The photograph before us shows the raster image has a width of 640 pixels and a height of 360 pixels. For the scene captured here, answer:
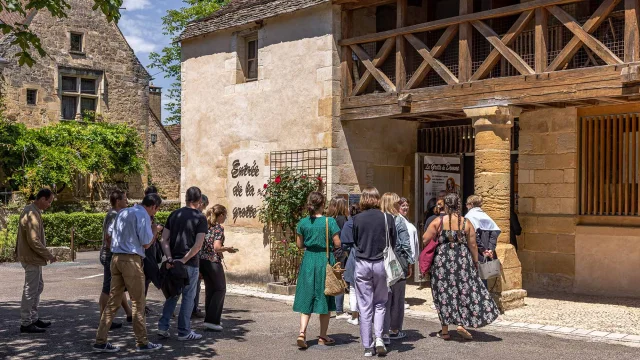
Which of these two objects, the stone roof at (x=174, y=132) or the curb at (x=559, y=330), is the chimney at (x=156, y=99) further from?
the curb at (x=559, y=330)

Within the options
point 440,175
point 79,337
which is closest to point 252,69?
point 440,175

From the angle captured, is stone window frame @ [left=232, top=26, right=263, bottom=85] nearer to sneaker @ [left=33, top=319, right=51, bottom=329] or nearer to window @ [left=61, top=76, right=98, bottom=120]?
sneaker @ [left=33, top=319, right=51, bottom=329]

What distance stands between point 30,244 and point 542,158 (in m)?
7.70

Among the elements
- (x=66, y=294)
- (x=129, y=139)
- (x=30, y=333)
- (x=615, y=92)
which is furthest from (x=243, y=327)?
(x=129, y=139)

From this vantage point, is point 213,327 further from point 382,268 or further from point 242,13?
point 242,13

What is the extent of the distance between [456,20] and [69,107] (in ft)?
62.5

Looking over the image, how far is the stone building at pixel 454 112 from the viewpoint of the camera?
10.4m

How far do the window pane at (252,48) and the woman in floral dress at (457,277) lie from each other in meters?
7.28

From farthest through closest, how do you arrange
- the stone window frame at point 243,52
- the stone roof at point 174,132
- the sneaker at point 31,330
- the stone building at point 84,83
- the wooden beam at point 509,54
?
the stone roof at point 174,132 < the stone building at point 84,83 < the stone window frame at point 243,52 < the wooden beam at point 509,54 < the sneaker at point 31,330

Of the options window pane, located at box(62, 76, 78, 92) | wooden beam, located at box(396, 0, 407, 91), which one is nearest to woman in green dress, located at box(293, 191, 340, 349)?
wooden beam, located at box(396, 0, 407, 91)

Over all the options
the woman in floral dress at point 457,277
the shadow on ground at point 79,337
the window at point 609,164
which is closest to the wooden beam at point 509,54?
the window at point 609,164

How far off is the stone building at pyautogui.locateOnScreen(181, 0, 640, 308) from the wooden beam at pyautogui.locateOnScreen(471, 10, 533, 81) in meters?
0.02

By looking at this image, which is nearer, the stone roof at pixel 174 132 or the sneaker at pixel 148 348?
the sneaker at pixel 148 348

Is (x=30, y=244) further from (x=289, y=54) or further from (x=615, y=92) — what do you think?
(x=615, y=92)
